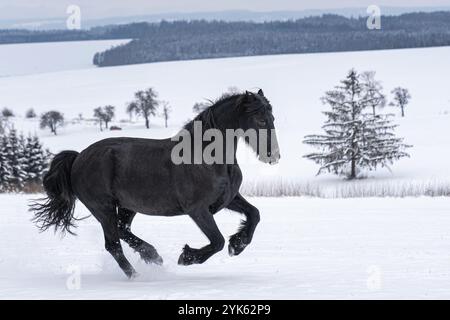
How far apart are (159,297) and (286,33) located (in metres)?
174

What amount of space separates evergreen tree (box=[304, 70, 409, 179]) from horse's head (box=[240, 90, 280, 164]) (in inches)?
1862

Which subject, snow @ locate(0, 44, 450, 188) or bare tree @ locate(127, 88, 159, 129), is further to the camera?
bare tree @ locate(127, 88, 159, 129)

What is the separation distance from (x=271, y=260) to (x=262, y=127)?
213 centimetres

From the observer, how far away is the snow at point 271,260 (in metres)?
6.53

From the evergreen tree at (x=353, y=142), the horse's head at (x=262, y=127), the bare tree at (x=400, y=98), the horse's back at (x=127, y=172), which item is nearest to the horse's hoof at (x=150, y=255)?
the horse's back at (x=127, y=172)

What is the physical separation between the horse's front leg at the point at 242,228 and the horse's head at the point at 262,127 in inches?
26.3

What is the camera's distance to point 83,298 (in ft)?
20.3

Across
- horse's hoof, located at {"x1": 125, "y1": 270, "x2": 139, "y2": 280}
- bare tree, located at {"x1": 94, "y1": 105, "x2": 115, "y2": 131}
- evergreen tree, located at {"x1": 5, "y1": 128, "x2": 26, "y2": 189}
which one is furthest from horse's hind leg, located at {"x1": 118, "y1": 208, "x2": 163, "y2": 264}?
bare tree, located at {"x1": 94, "y1": 105, "x2": 115, "y2": 131}

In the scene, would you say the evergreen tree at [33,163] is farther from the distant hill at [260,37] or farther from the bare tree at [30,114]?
the distant hill at [260,37]

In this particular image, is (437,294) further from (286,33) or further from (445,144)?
(286,33)

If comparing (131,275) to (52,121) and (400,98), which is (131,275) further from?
(52,121)

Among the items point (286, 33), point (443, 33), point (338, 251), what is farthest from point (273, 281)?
point (286, 33)

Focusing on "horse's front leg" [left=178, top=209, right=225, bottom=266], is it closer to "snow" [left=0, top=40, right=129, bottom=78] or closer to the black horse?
the black horse

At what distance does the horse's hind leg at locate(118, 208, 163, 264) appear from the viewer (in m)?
7.98
